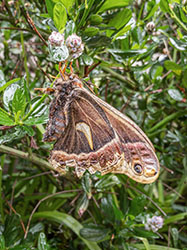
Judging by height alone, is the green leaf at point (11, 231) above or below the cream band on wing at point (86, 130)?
below

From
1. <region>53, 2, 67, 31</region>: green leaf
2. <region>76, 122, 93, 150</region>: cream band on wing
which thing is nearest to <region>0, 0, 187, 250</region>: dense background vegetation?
<region>53, 2, 67, 31</region>: green leaf

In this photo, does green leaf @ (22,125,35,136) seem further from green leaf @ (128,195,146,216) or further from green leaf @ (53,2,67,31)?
green leaf @ (128,195,146,216)

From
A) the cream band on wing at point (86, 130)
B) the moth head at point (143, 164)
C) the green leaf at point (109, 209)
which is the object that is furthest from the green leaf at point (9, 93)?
the green leaf at point (109, 209)

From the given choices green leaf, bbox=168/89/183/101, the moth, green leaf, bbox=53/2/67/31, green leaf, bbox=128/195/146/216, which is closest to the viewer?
green leaf, bbox=53/2/67/31

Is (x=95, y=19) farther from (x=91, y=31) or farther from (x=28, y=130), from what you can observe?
(x=28, y=130)


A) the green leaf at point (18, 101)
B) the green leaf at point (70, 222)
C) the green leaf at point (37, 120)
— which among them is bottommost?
the green leaf at point (70, 222)

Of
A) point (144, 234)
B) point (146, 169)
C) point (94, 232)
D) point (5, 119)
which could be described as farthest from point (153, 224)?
point (5, 119)

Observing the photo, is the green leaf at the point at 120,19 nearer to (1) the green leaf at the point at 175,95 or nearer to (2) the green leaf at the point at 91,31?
(2) the green leaf at the point at 91,31
